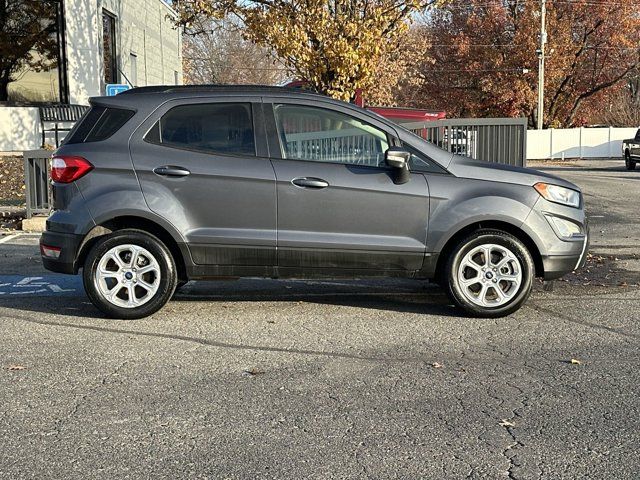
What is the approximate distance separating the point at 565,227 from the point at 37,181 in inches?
328

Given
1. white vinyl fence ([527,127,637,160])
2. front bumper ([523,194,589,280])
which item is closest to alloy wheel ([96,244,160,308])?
front bumper ([523,194,589,280])

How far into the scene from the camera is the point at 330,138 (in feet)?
21.5

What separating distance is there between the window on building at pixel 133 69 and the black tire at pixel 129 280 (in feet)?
64.3

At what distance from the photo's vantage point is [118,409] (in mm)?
4461

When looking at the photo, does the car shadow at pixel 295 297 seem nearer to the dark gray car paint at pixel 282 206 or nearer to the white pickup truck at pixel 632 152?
the dark gray car paint at pixel 282 206

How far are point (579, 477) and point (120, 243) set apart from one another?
13.5 ft

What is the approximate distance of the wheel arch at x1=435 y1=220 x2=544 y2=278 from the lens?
21.7ft

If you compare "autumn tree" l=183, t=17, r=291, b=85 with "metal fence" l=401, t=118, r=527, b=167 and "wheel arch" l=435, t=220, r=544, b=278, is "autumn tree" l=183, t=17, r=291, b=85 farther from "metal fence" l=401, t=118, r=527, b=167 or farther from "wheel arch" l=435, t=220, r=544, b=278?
"wheel arch" l=435, t=220, r=544, b=278

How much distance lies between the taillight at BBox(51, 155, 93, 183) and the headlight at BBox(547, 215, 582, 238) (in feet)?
12.6

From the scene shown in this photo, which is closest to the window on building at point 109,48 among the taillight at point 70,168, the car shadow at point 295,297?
the car shadow at point 295,297

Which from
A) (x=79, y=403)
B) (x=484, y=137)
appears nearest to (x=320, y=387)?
(x=79, y=403)

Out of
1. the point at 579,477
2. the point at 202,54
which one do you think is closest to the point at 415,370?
the point at 579,477

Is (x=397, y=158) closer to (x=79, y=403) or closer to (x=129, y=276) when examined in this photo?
(x=129, y=276)

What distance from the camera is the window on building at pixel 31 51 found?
19219 millimetres
